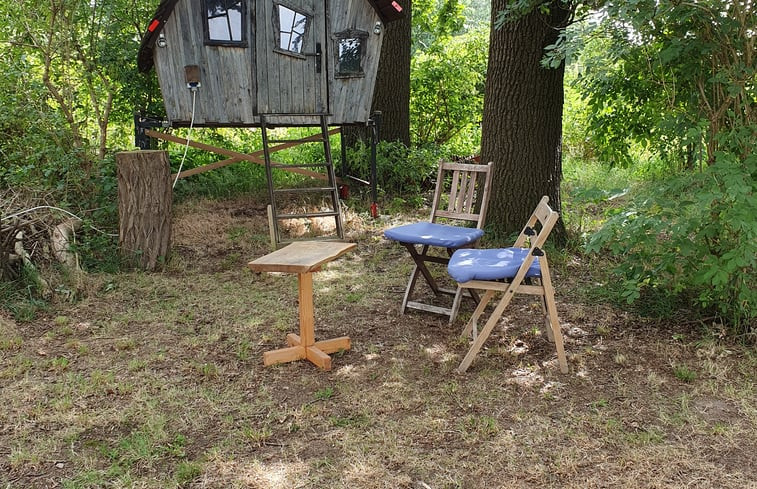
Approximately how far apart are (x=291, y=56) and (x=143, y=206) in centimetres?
274

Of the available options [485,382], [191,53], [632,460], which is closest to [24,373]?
[485,382]

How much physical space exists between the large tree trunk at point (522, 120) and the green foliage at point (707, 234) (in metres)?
1.84

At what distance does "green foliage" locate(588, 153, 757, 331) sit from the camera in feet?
12.6

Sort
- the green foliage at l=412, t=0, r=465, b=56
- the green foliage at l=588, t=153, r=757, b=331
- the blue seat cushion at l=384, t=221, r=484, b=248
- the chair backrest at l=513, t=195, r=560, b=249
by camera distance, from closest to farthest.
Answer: the chair backrest at l=513, t=195, r=560, b=249 → the green foliage at l=588, t=153, r=757, b=331 → the blue seat cushion at l=384, t=221, r=484, b=248 → the green foliage at l=412, t=0, r=465, b=56

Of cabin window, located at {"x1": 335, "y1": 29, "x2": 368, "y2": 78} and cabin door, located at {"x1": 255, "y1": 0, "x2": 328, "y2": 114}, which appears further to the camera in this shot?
cabin window, located at {"x1": 335, "y1": 29, "x2": 368, "y2": 78}

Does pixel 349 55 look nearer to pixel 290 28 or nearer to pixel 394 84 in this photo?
pixel 290 28

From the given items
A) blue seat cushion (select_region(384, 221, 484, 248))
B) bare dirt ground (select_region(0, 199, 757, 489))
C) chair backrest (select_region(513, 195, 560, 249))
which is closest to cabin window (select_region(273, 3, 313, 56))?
bare dirt ground (select_region(0, 199, 757, 489))

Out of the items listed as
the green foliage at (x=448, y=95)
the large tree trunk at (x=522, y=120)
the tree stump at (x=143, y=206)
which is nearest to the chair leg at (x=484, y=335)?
the large tree trunk at (x=522, y=120)

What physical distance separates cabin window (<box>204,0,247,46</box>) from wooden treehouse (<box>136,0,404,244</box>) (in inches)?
0.4

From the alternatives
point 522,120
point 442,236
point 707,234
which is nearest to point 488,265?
point 442,236

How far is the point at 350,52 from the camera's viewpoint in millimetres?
7977

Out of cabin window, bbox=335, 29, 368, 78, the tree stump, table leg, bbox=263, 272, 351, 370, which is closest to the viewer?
table leg, bbox=263, 272, 351, 370

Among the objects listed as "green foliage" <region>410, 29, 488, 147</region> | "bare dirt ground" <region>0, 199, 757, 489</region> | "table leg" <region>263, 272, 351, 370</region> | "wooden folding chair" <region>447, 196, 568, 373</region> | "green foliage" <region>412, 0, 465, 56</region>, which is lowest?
"bare dirt ground" <region>0, 199, 757, 489</region>

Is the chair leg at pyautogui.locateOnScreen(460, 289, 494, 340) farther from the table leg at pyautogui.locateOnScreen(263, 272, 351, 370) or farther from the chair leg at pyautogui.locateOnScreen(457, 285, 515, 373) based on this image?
the table leg at pyautogui.locateOnScreen(263, 272, 351, 370)
